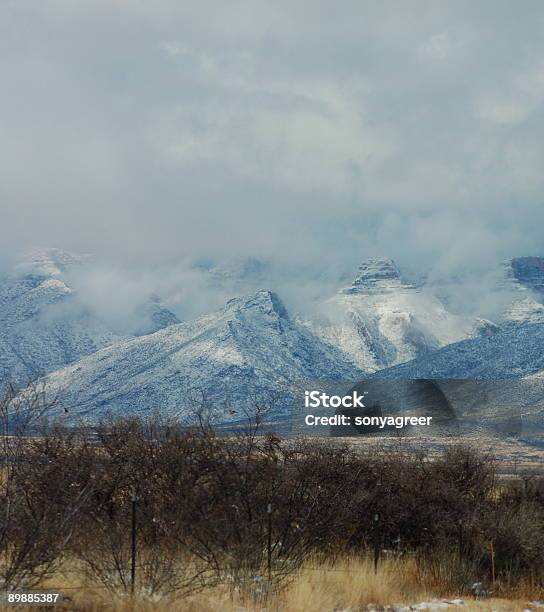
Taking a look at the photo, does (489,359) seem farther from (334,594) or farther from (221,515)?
(221,515)

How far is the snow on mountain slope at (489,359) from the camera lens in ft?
500

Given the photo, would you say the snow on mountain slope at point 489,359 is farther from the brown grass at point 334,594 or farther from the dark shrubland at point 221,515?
the brown grass at point 334,594

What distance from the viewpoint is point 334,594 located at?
18.7 metres

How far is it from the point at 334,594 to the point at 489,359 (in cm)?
15064

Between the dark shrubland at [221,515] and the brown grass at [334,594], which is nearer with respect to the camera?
the brown grass at [334,594]

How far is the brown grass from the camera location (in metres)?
14.4

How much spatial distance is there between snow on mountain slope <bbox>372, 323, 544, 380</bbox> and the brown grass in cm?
12406

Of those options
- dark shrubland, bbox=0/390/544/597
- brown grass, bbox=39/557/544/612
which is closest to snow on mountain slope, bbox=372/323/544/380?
dark shrubland, bbox=0/390/544/597

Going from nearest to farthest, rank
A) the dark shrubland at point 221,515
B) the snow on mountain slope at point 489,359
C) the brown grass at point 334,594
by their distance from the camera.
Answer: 1. the brown grass at point 334,594
2. the dark shrubland at point 221,515
3. the snow on mountain slope at point 489,359

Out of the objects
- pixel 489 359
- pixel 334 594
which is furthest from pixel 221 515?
pixel 489 359

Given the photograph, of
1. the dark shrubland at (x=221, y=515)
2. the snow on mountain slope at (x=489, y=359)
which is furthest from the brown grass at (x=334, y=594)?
the snow on mountain slope at (x=489, y=359)

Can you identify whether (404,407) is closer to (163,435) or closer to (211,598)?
(163,435)

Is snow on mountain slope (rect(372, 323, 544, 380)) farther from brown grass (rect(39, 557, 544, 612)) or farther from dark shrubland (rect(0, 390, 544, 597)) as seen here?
brown grass (rect(39, 557, 544, 612))

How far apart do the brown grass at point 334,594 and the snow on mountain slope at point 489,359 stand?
124061mm
